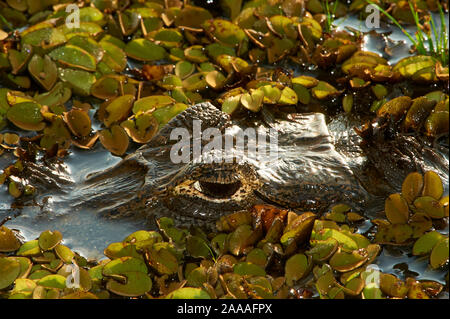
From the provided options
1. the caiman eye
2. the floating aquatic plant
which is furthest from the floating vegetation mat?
the caiman eye

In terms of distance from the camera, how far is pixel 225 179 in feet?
11.3

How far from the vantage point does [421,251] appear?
3.43 metres

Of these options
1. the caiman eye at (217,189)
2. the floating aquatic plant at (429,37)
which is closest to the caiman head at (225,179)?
the caiman eye at (217,189)

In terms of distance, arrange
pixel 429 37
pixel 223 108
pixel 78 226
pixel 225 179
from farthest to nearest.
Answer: pixel 429 37
pixel 223 108
pixel 78 226
pixel 225 179

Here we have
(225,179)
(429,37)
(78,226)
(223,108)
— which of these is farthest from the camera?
(429,37)

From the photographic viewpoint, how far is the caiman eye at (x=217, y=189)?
138 inches

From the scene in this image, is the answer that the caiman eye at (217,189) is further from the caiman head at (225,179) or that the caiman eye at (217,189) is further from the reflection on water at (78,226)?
the reflection on water at (78,226)

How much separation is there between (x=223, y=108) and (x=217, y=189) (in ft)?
3.36

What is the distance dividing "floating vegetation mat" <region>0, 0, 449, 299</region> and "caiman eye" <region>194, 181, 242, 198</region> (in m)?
0.13

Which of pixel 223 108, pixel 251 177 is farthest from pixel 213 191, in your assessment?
pixel 223 108

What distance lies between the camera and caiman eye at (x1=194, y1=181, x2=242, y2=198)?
11.5ft

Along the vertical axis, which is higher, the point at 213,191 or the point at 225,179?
the point at 225,179

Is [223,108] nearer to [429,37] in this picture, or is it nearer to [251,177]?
[251,177]

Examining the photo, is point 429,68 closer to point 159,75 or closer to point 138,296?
point 159,75
